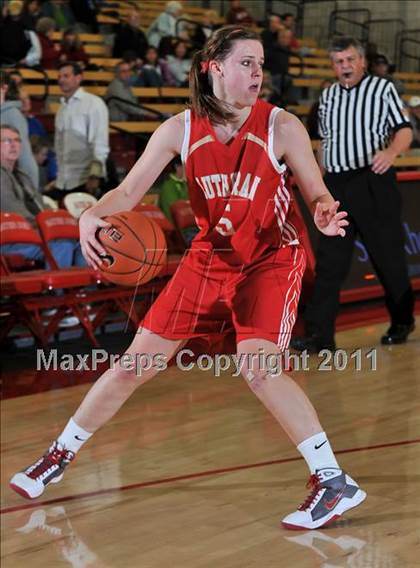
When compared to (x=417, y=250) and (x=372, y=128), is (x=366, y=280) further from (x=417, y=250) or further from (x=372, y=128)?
(x=372, y=128)

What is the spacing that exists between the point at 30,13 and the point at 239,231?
35.0 ft

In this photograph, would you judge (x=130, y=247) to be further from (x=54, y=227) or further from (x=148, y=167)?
(x=54, y=227)

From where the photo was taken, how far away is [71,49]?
13156 millimetres

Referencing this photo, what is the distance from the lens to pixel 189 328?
3.76 m

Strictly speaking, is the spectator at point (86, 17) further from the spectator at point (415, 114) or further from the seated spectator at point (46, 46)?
the spectator at point (415, 114)

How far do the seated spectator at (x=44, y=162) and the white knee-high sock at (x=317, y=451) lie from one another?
6.34m

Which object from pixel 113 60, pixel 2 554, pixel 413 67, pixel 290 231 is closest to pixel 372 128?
pixel 290 231

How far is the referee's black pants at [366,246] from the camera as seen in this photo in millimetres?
6695

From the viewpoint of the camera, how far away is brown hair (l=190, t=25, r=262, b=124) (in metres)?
3.38

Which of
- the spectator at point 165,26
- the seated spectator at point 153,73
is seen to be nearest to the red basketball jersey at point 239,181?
the seated spectator at point 153,73

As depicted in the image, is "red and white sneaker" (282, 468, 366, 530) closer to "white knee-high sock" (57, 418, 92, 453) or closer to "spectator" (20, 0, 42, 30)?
"white knee-high sock" (57, 418, 92, 453)

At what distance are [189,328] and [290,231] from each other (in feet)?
1.58

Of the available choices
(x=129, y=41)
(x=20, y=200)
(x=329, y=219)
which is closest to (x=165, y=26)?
(x=129, y=41)

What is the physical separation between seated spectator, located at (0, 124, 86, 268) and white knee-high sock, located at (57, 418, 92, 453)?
12.9 ft
